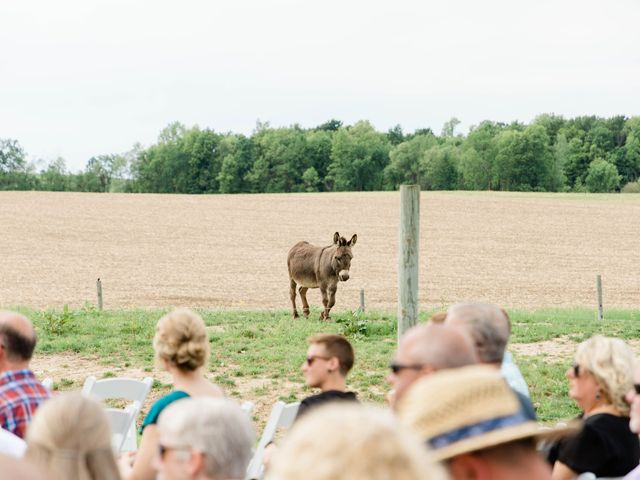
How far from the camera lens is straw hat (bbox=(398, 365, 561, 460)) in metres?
2.17

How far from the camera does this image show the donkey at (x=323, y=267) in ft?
62.7

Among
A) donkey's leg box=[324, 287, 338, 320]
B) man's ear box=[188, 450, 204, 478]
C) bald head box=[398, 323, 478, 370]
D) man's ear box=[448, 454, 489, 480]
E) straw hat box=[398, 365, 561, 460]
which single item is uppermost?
straw hat box=[398, 365, 561, 460]

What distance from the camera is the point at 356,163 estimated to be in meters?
97.8

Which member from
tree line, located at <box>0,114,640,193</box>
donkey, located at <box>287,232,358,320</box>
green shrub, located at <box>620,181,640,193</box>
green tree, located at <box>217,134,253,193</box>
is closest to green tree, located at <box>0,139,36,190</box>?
tree line, located at <box>0,114,640,193</box>

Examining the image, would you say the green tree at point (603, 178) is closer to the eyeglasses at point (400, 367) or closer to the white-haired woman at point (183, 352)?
the white-haired woman at point (183, 352)

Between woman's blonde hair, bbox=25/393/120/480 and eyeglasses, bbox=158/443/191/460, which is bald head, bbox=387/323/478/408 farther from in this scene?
woman's blonde hair, bbox=25/393/120/480

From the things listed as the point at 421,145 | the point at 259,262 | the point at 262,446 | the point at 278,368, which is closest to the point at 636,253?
the point at 259,262

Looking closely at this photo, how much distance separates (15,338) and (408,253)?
5.68m

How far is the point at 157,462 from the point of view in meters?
3.04

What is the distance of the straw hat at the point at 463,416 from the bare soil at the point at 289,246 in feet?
69.4

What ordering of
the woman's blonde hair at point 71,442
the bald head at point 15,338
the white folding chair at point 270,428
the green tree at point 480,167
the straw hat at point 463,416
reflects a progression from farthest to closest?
the green tree at point 480,167, the white folding chair at point 270,428, the bald head at point 15,338, the woman's blonde hair at point 71,442, the straw hat at point 463,416

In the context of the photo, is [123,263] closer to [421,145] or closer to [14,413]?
[14,413]

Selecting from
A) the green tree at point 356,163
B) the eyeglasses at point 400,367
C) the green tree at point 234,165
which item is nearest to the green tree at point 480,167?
the green tree at point 356,163

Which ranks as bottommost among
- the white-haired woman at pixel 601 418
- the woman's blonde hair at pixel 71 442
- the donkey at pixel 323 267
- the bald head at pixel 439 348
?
the donkey at pixel 323 267
